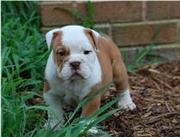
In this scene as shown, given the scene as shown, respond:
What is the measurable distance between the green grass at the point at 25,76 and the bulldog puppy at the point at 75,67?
85 millimetres

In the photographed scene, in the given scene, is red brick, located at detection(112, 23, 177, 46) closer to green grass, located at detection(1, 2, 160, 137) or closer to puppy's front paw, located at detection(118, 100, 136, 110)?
green grass, located at detection(1, 2, 160, 137)

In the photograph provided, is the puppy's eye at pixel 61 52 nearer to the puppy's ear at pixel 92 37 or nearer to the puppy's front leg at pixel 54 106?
the puppy's ear at pixel 92 37

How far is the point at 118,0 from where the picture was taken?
4219mm

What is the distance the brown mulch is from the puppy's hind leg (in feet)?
0.18

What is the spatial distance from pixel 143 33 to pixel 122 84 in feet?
2.88

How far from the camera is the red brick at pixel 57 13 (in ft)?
13.8

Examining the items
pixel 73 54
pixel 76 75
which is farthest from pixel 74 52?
pixel 76 75

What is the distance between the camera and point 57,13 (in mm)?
4219

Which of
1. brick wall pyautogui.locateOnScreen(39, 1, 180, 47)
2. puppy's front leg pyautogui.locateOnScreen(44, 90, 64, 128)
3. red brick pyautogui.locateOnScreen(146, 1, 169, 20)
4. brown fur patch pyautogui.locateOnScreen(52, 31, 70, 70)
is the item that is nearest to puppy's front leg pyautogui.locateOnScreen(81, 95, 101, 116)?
puppy's front leg pyautogui.locateOnScreen(44, 90, 64, 128)

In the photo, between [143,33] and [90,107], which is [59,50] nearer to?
[90,107]

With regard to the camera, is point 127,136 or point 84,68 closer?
point 84,68

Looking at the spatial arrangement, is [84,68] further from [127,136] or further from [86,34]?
[127,136]

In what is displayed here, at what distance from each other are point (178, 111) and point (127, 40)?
96 cm

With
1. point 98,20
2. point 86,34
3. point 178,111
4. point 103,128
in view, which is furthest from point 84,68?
point 98,20
